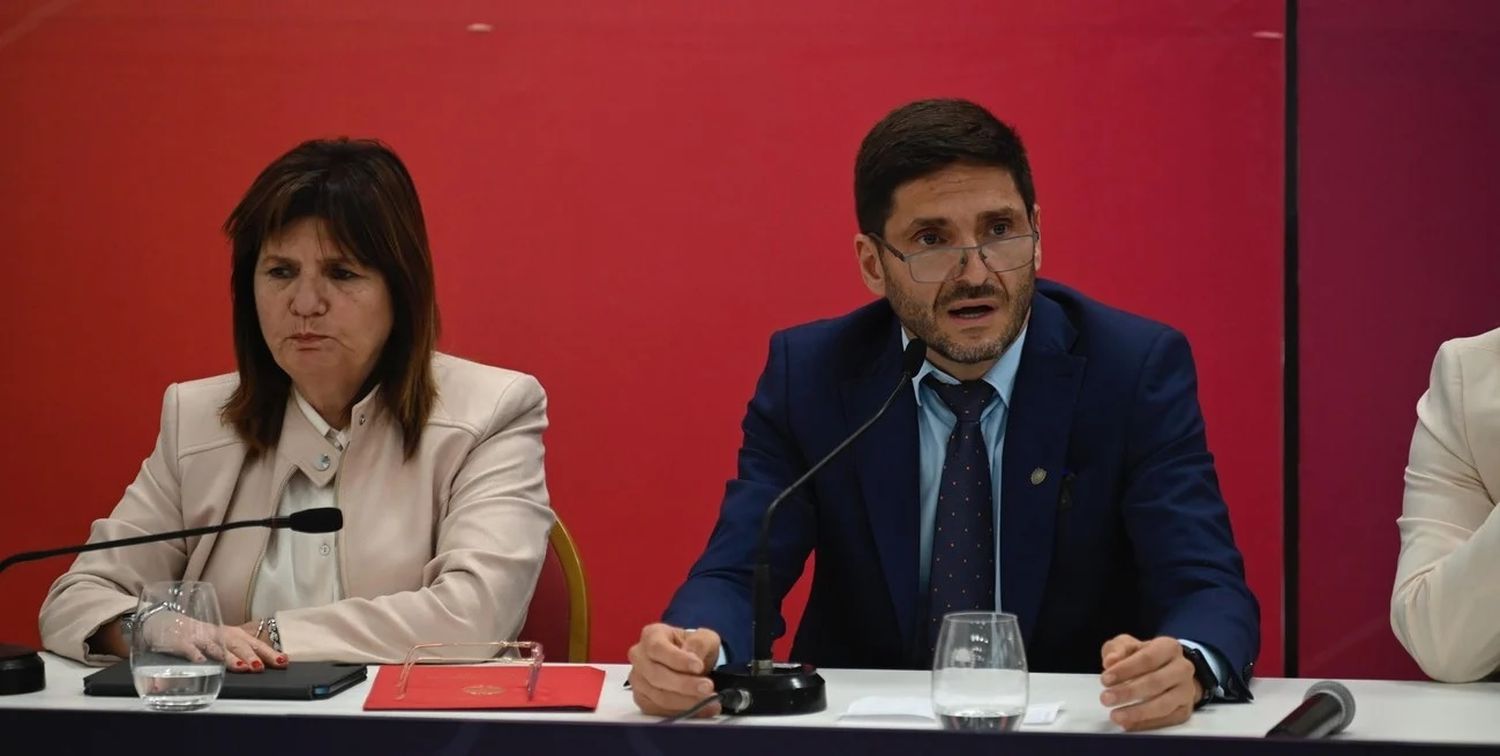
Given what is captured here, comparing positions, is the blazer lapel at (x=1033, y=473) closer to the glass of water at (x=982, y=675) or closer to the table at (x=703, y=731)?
the table at (x=703, y=731)

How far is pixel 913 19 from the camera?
3254mm

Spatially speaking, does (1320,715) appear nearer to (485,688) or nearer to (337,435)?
(485,688)

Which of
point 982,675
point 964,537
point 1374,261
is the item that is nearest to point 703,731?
point 982,675

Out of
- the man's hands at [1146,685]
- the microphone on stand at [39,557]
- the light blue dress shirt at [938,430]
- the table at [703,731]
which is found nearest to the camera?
the table at [703,731]

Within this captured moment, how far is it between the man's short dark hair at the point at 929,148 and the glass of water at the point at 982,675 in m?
0.87

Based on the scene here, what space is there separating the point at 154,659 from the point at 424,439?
2.78 feet

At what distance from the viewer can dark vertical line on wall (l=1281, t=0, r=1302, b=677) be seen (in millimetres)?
3184

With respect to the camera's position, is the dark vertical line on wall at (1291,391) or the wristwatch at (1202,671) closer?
the wristwatch at (1202,671)

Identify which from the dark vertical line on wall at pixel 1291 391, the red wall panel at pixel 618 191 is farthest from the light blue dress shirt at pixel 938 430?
the dark vertical line on wall at pixel 1291 391

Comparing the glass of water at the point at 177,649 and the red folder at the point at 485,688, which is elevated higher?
the glass of water at the point at 177,649

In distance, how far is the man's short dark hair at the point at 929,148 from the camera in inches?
89.0

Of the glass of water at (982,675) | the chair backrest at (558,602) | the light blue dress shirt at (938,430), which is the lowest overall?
the chair backrest at (558,602)

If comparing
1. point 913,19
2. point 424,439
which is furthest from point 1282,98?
point 424,439

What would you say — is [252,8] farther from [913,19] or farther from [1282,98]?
[1282,98]
